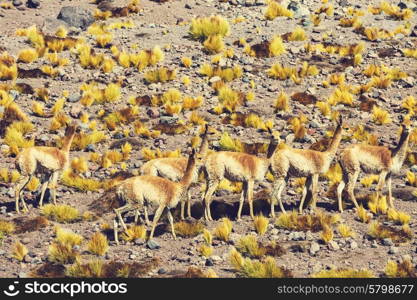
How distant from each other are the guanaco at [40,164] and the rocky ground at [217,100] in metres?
0.56

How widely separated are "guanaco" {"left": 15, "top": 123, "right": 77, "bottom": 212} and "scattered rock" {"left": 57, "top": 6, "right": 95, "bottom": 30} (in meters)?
17.2

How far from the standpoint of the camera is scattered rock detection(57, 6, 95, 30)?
3159cm

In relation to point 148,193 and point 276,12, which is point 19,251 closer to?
point 148,193

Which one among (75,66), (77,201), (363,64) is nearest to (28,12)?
(75,66)

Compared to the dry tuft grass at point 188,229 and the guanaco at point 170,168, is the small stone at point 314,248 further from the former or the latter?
the guanaco at point 170,168

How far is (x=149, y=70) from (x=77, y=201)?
9303 mm

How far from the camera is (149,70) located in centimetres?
2416

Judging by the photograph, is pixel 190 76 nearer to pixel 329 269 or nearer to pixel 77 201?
pixel 77 201

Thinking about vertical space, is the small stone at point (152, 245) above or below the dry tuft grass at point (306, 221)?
below

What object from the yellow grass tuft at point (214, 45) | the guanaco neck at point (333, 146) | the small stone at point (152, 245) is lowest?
the yellow grass tuft at point (214, 45)

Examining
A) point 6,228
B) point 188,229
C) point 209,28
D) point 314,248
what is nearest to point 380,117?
point 314,248

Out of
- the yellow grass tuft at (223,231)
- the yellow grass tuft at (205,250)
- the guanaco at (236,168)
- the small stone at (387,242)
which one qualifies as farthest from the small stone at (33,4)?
the small stone at (387,242)

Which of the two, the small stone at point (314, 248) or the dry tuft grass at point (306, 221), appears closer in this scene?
the small stone at point (314, 248)

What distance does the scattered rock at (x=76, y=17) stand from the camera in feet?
104
